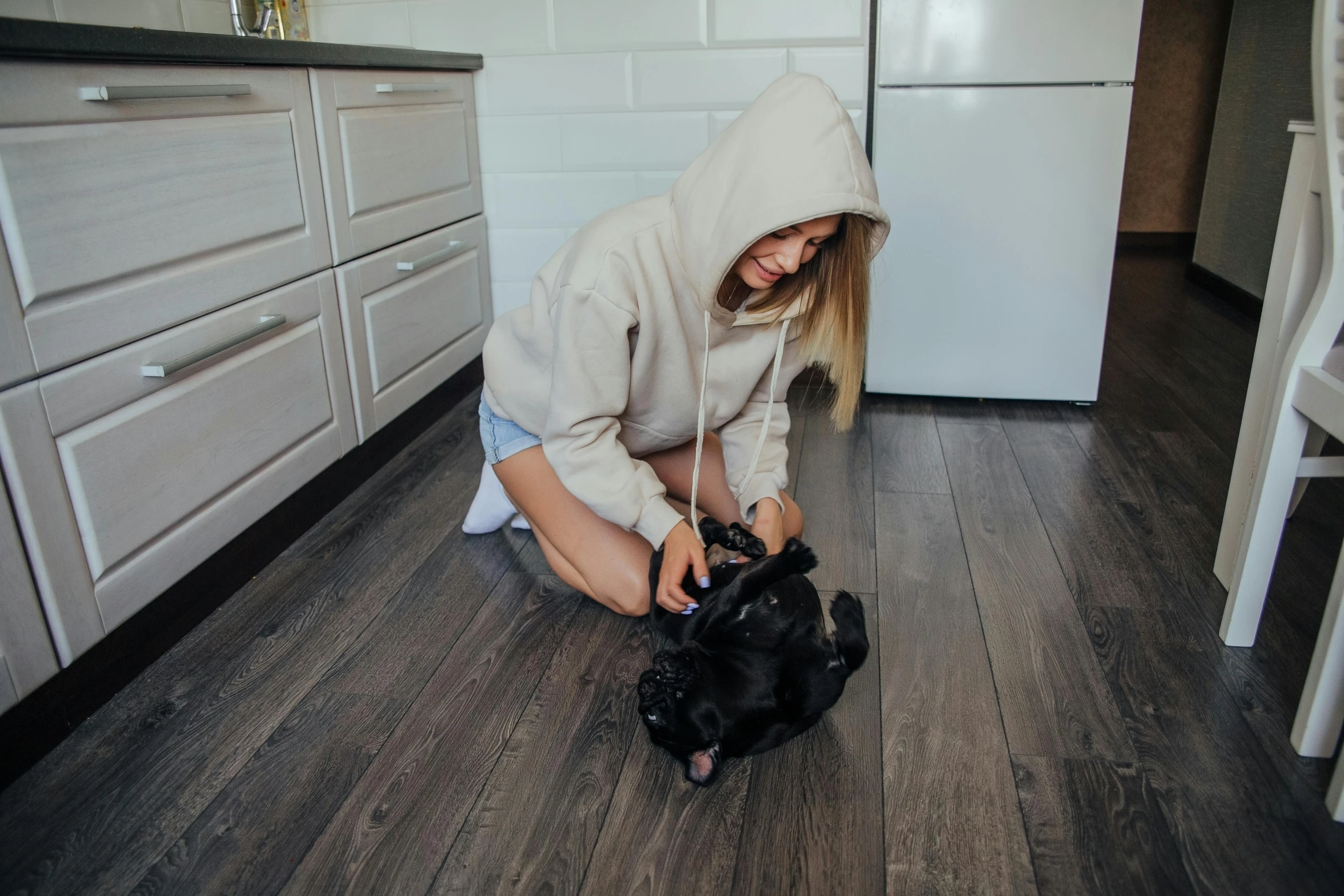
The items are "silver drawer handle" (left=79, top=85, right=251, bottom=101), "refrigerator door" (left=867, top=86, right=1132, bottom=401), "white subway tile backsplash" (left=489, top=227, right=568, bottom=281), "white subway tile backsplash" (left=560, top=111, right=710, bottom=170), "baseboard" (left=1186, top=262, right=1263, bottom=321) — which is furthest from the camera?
"baseboard" (left=1186, top=262, right=1263, bottom=321)

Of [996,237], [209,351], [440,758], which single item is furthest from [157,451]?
[996,237]

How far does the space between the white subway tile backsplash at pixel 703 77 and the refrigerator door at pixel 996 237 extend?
0.99ft

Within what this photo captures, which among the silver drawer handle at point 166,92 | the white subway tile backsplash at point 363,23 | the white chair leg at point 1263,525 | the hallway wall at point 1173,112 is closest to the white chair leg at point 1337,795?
the white chair leg at point 1263,525

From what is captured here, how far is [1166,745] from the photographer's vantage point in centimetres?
118

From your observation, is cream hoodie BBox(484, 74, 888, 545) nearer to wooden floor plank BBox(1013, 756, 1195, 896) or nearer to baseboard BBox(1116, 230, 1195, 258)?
wooden floor plank BBox(1013, 756, 1195, 896)

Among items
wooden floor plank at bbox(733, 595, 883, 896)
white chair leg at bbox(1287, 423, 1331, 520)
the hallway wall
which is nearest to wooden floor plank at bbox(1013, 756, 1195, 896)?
wooden floor plank at bbox(733, 595, 883, 896)

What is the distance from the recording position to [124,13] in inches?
75.7

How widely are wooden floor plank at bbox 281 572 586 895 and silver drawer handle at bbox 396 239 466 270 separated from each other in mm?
877

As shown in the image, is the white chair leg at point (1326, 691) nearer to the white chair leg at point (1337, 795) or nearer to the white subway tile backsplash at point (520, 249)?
the white chair leg at point (1337, 795)

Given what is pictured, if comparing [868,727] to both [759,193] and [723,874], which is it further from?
[759,193]

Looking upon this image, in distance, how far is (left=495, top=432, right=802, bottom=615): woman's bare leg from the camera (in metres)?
1.47

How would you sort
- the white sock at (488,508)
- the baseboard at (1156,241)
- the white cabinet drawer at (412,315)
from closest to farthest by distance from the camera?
the white sock at (488,508) → the white cabinet drawer at (412,315) → the baseboard at (1156,241)

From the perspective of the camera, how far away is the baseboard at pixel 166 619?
116 centimetres

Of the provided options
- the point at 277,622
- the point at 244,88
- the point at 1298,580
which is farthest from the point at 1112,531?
the point at 244,88
